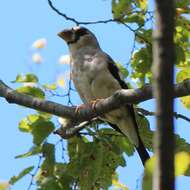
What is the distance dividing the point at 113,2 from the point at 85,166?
1322 mm

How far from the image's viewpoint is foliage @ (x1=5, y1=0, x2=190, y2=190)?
11.1 ft

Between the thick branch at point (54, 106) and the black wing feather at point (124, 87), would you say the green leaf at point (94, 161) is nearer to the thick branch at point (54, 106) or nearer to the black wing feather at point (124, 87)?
the thick branch at point (54, 106)

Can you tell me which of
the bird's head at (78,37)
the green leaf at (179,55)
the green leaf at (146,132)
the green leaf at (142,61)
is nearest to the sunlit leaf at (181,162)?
the green leaf at (146,132)

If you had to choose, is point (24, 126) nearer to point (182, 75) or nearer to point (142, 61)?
point (142, 61)

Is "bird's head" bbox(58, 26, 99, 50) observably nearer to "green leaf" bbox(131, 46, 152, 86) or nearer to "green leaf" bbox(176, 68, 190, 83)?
"green leaf" bbox(131, 46, 152, 86)

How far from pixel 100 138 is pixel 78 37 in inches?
92.8

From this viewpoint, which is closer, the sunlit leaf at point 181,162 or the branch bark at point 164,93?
the branch bark at point 164,93

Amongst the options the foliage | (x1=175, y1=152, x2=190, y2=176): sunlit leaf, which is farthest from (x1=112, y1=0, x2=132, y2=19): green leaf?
(x1=175, y1=152, x2=190, y2=176): sunlit leaf

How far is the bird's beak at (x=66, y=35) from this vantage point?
5.86 meters

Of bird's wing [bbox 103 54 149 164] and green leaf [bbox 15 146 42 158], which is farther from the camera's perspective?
bird's wing [bbox 103 54 149 164]

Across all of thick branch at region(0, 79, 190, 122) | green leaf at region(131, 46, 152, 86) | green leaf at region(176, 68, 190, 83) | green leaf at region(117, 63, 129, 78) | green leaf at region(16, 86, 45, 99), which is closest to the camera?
thick branch at region(0, 79, 190, 122)

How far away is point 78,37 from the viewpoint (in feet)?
19.3

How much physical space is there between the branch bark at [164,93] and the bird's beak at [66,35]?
15.9 ft

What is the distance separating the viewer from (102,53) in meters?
5.32
